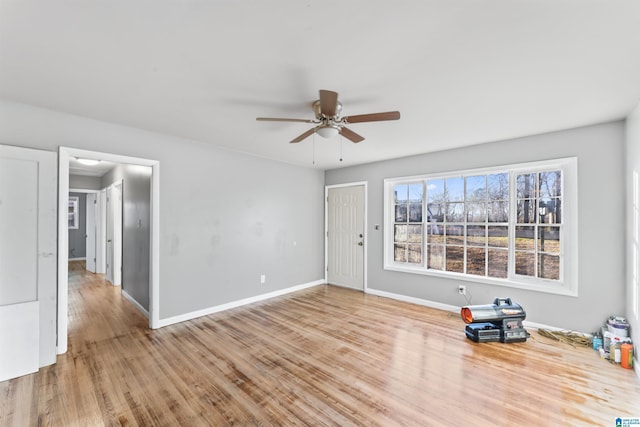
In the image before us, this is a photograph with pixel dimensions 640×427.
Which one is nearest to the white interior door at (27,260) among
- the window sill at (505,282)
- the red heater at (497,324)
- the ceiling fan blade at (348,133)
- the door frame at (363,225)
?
the ceiling fan blade at (348,133)

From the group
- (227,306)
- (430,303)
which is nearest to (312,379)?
(227,306)

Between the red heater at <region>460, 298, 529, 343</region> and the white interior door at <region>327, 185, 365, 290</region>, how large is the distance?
2.43m

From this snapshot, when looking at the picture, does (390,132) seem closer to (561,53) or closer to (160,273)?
(561,53)

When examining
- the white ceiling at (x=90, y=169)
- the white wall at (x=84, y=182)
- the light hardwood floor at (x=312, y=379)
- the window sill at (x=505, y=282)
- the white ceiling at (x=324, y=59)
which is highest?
the white ceiling at (x=324, y=59)

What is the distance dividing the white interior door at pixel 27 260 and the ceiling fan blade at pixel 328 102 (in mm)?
2840

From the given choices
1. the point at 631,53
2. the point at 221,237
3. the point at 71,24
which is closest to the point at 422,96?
the point at 631,53

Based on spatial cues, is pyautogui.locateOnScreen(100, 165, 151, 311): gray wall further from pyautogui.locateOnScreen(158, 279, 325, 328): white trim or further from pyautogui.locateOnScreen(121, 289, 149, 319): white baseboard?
pyautogui.locateOnScreen(158, 279, 325, 328): white trim

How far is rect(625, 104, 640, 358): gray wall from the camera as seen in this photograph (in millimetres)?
2551

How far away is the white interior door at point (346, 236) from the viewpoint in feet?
18.0

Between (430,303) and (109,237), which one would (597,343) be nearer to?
(430,303)

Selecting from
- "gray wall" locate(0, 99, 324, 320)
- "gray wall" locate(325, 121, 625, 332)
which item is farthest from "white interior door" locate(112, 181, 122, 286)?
"gray wall" locate(325, 121, 625, 332)

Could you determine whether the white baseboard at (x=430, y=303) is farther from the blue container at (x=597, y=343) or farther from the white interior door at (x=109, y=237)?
the white interior door at (x=109, y=237)

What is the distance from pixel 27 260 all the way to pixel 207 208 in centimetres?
193

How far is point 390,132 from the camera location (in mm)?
3432
